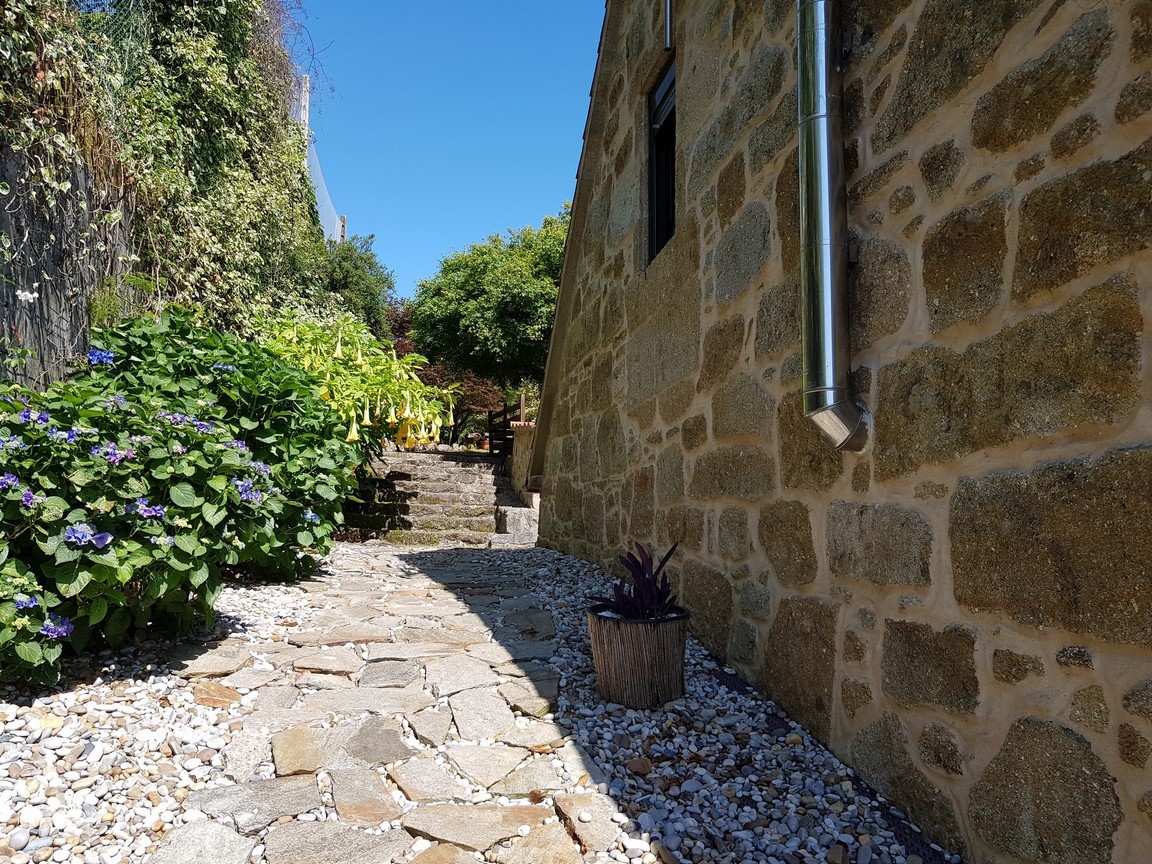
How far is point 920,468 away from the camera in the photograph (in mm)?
1772

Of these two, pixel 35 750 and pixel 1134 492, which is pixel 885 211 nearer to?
pixel 1134 492

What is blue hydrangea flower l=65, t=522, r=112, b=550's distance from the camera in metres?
2.34

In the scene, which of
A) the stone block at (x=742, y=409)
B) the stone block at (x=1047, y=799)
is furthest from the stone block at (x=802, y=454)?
the stone block at (x=1047, y=799)

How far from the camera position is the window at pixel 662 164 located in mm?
4270

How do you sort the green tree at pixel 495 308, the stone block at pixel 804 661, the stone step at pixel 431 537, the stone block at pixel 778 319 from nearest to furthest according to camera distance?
1. the stone block at pixel 804 661
2. the stone block at pixel 778 319
3. the stone step at pixel 431 537
4. the green tree at pixel 495 308

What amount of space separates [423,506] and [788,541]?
6.23 m

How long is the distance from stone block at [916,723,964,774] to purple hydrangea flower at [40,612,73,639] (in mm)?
2537

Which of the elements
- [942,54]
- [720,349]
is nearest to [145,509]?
[720,349]

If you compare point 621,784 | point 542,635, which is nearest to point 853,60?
point 621,784

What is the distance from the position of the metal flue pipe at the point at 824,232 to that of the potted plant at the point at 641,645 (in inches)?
31.6

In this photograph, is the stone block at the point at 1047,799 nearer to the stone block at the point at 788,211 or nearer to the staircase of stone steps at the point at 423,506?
the stone block at the point at 788,211

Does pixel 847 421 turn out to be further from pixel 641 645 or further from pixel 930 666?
pixel 641 645

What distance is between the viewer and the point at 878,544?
194 cm

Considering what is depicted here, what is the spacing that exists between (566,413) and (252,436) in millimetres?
2673
